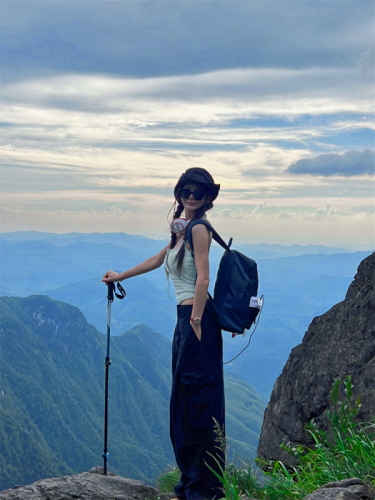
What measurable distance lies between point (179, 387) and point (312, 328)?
2.55m

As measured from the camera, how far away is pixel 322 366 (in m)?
7.29

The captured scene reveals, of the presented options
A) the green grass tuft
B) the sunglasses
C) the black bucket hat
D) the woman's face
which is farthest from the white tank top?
the green grass tuft

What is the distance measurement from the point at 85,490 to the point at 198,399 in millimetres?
1925

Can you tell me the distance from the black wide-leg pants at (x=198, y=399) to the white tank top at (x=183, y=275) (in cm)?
18

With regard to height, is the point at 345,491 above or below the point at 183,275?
below

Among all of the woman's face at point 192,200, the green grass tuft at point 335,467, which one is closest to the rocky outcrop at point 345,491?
the green grass tuft at point 335,467

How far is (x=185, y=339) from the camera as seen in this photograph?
21.0 ft

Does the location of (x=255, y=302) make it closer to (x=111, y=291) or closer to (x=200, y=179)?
(x=200, y=179)

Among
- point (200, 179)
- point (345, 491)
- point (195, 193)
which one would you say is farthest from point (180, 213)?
point (345, 491)

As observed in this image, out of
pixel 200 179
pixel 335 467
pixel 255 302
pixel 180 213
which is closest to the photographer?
pixel 335 467

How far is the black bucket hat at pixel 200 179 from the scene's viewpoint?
6.50 metres

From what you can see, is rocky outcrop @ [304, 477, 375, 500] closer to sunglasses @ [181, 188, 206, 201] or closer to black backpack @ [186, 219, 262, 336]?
black backpack @ [186, 219, 262, 336]

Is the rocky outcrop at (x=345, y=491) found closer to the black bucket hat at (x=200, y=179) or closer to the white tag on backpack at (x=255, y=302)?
the white tag on backpack at (x=255, y=302)

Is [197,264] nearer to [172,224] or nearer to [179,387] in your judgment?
[172,224]
